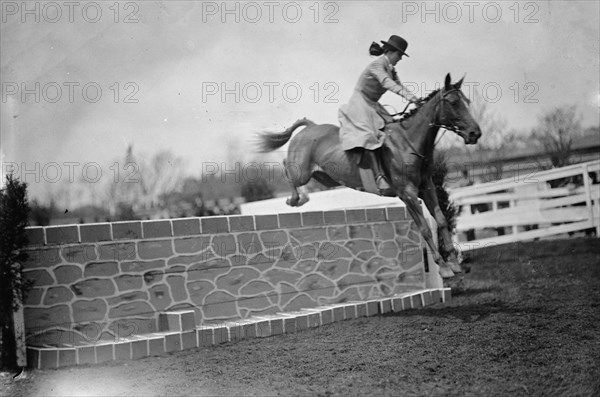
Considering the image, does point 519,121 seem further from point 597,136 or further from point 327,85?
point 327,85

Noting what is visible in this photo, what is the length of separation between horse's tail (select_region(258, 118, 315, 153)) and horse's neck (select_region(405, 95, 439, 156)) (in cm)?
106

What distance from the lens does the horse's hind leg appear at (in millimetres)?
5754

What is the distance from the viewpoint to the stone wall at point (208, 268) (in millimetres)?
5215

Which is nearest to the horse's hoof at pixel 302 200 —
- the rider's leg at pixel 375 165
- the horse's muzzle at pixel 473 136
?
the rider's leg at pixel 375 165

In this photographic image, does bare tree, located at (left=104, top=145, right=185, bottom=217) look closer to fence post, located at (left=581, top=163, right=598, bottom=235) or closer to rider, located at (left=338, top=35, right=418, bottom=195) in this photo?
rider, located at (left=338, top=35, right=418, bottom=195)

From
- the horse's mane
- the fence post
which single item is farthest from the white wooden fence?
the horse's mane

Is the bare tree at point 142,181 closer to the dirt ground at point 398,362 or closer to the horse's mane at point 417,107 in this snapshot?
the dirt ground at point 398,362

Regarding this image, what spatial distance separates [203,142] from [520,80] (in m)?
3.76

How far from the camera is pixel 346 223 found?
7.16 m

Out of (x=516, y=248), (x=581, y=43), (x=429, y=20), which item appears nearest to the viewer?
(x=429, y=20)

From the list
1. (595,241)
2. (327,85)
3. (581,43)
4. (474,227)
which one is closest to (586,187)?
(595,241)

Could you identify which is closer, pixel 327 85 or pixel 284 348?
pixel 284 348

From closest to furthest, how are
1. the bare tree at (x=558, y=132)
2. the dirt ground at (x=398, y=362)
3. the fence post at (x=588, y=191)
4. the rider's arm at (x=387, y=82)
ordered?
1. the dirt ground at (x=398, y=362)
2. the rider's arm at (x=387, y=82)
3. the bare tree at (x=558, y=132)
4. the fence post at (x=588, y=191)

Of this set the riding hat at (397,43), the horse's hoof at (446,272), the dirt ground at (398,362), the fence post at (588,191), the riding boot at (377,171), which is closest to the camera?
the dirt ground at (398,362)
